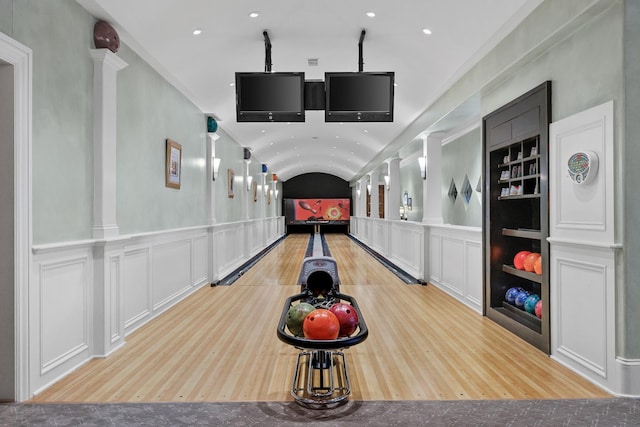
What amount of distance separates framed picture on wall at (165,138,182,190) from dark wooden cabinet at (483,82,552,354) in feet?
13.4

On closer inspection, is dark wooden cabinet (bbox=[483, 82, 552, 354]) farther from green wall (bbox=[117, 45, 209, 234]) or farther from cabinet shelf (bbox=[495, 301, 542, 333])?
green wall (bbox=[117, 45, 209, 234])

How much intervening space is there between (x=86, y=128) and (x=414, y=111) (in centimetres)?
587

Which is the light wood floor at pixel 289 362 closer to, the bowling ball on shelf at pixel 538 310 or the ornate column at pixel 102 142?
the bowling ball on shelf at pixel 538 310

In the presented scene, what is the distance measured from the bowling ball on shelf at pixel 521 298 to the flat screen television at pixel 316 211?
67.3 feet

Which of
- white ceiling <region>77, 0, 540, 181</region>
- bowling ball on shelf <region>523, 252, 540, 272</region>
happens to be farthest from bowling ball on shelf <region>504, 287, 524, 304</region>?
white ceiling <region>77, 0, 540, 181</region>

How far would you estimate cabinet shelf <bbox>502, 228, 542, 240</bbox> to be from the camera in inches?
174

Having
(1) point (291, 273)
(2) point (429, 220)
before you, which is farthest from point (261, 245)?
(2) point (429, 220)

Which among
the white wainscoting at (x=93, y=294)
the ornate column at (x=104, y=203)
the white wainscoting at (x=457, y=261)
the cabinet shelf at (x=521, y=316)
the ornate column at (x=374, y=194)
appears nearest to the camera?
the white wainscoting at (x=93, y=294)

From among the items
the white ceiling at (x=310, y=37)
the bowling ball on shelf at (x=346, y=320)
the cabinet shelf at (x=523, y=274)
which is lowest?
the bowling ball on shelf at (x=346, y=320)

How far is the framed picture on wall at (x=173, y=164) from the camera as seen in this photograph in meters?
5.98

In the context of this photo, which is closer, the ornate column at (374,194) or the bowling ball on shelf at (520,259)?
the bowling ball on shelf at (520,259)

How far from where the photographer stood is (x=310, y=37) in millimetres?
5613

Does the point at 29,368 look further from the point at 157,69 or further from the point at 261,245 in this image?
the point at 261,245

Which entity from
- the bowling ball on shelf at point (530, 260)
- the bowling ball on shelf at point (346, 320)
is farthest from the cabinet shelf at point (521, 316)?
the bowling ball on shelf at point (346, 320)
